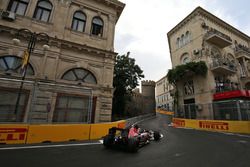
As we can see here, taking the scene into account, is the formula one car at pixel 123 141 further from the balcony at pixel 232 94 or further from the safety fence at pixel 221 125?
the balcony at pixel 232 94

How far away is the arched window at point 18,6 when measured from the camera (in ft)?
36.1

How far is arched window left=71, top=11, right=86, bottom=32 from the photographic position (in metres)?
12.7

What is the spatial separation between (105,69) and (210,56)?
53.3 ft

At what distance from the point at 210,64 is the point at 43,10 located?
68.0 ft

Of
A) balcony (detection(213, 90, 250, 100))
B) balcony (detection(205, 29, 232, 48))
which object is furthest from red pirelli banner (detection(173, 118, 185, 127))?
balcony (detection(205, 29, 232, 48))

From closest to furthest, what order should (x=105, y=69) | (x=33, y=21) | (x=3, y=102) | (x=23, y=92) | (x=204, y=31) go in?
1. (x=3, y=102)
2. (x=23, y=92)
3. (x=33, y=21)
4. (x=105, y=69)
5. (x=204, y=31)

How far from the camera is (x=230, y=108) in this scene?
45.3ft

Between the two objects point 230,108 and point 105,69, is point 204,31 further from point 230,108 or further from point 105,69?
point 105,69

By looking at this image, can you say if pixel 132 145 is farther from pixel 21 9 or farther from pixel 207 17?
pixel 207 17

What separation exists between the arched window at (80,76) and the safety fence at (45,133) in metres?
4.44

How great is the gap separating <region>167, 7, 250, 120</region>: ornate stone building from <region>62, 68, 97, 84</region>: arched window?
41.9ft

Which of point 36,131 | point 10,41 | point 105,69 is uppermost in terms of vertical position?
point 10,41

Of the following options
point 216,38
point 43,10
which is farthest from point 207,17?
point 43,10

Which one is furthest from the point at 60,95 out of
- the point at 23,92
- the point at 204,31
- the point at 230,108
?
the point at 204,31
